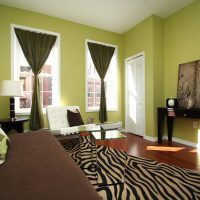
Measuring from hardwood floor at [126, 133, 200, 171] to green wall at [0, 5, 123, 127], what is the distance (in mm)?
1521

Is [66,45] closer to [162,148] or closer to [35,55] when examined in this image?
[35,55]

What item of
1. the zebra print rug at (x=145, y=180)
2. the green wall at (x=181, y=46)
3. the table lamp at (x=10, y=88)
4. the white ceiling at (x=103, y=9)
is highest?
the white ceiling at (x=103, y=9)

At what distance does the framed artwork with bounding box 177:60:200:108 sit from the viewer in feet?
10.1

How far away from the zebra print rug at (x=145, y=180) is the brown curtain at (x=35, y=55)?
4.80 ft

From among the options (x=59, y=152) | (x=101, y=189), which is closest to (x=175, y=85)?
(x=101, y=189)

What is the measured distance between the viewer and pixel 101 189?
1637mm

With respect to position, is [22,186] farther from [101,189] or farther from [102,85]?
[102,85]

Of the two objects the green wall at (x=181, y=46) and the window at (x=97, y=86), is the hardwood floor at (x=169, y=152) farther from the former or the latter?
the window at (x=97, y=86)

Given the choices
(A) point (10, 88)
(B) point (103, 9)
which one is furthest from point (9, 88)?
(B) point (103, 9)

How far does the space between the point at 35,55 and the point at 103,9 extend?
1798 mm

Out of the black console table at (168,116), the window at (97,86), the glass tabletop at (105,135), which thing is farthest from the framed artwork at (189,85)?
the glass tabletop at (105,135)

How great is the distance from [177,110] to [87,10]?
2.86 meters

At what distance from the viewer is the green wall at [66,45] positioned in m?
3.22

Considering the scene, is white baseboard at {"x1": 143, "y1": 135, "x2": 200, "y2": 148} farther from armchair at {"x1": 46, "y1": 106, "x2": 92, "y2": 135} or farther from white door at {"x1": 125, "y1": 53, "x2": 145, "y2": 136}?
armchair at {"x1": 46, "y1": 106, "x2": 92, "y2": 135}
